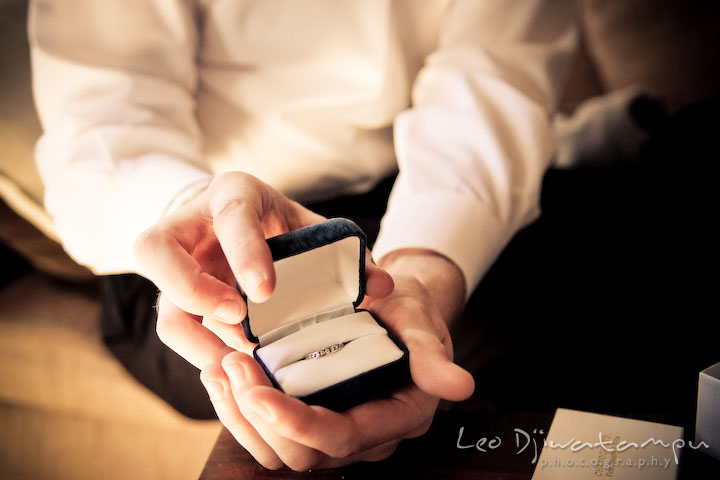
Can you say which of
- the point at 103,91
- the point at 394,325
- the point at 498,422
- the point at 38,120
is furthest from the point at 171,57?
the point at 498,422

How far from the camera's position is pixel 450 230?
70 cm

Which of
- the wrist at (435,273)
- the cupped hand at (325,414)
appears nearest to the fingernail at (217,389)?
the cupped hand at (325,414)

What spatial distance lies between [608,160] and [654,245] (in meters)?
0.37

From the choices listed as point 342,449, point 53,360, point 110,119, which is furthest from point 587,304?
point 53,360

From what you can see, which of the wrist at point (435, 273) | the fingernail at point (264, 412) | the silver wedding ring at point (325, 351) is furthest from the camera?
the wrist at point (435, 273)

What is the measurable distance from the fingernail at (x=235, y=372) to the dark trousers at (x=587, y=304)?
0.38 metres

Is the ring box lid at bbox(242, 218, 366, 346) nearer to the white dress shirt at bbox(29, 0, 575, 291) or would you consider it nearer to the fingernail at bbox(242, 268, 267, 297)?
the fingernail at bbox(242, 268, 267, 297)

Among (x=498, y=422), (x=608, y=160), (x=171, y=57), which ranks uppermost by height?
(x=608, y=160)

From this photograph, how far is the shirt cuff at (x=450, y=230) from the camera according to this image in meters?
0.69

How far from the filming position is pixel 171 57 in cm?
82

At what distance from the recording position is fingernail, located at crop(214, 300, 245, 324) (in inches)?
18.5

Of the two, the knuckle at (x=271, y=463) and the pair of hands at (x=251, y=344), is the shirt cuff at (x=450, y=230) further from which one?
the knuckle at (x=271, y=463)

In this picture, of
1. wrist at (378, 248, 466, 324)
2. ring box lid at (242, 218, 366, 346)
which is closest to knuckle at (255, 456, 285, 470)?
ring box lid at (242, 218, 366, 346)

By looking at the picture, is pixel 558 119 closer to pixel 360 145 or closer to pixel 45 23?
pixel 360 145
